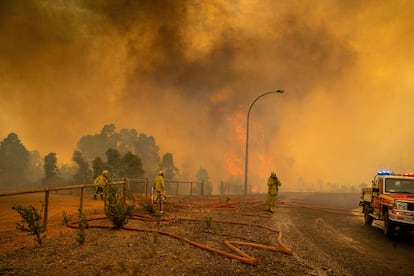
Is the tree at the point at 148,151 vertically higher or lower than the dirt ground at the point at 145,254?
higher

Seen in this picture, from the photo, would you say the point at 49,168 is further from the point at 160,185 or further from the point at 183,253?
the point at 183,253

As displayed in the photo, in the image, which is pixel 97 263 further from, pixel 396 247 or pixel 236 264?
pixel 396 247

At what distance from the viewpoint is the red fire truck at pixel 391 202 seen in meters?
9.77

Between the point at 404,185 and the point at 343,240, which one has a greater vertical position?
the point at 404,185

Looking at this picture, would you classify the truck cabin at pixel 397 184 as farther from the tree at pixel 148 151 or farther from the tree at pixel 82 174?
the tree at pixel 148 151

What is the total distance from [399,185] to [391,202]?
1.94m

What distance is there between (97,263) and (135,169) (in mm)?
46149

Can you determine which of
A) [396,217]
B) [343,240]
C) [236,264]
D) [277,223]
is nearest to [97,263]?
[236,264]

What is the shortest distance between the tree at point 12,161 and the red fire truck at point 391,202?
105 meters

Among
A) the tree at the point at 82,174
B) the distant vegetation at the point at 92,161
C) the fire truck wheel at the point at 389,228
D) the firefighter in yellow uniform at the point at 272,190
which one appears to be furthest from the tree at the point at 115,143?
the fire truck wheel at the point at 389,228

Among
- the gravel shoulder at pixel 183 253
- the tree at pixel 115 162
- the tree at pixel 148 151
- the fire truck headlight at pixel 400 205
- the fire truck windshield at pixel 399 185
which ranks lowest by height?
the gravel shoulder at pixel 183 253

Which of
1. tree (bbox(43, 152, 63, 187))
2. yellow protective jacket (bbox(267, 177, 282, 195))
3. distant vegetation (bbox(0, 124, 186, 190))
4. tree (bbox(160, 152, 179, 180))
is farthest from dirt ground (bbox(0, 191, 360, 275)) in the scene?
tree (bbox(160, 152, 179, 180))

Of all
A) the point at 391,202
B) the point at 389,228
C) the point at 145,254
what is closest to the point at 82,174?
the point at 145,254

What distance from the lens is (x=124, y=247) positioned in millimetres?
7145
